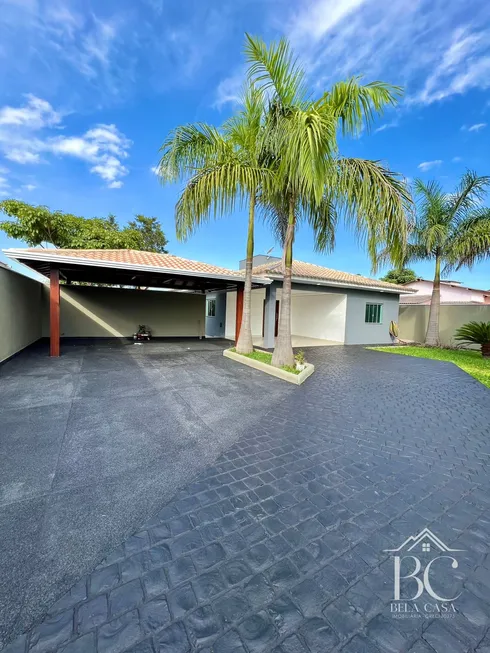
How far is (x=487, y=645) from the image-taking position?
1.59 meters

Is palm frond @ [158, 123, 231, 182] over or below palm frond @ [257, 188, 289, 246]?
over

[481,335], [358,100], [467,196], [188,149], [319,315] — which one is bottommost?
[481,335]

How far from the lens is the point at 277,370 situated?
7.98 meters

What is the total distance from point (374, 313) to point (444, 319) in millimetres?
4217

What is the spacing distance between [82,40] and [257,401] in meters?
11.4

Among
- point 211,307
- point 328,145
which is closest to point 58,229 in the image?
point 211,307

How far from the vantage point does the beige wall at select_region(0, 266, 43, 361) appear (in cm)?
818

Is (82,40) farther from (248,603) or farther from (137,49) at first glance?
(248,603)

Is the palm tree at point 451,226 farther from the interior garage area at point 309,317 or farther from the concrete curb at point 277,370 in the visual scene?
the concrete curb at point 277,370

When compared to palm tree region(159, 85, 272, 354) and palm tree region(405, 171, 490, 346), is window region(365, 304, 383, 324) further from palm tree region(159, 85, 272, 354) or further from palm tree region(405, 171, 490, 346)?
palm tree region(159, 85, 272, 354)

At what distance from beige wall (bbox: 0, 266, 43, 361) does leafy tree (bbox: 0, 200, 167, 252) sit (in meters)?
4.49

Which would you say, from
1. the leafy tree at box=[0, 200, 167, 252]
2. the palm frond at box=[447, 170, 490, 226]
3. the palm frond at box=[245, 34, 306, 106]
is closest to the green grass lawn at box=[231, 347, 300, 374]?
the palm frond at box=[245, 34, 306, 106]

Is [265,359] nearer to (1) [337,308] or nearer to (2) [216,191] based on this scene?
(2) [216,191]

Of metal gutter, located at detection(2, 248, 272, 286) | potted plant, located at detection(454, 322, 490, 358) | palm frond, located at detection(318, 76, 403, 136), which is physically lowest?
potted plant, located at detection(454, 322, 490, 358)
